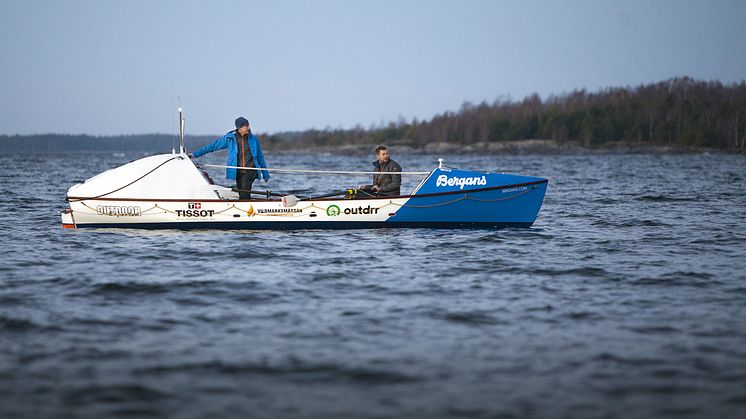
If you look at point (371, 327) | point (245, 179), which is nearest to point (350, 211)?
point (245, 179)

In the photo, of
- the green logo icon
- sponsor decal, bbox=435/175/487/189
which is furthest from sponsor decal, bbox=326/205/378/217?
sponsor decal, bbox=435/175/487/189

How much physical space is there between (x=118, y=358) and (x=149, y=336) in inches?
29.5

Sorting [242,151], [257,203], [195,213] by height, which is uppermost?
[242,151]

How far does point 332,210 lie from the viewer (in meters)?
15.7

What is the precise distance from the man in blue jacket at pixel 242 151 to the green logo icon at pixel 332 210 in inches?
61.9

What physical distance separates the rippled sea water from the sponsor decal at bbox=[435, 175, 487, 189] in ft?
4.32

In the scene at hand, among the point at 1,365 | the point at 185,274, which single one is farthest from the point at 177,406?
the point at 185,274

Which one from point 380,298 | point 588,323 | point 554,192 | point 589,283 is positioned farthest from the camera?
point 554,192

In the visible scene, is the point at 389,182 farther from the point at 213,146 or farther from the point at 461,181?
the point at 213,146

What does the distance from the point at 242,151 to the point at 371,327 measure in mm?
9053

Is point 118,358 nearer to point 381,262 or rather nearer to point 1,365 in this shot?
point 1,365

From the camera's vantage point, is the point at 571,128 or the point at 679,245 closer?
the point at 679,245

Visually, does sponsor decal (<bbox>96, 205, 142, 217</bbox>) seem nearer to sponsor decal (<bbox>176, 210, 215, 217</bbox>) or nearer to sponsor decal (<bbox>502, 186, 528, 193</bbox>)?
sponsor decal (<bbox>176, 210, 215, 217</bbox>)

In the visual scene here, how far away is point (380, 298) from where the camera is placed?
9430 mm
